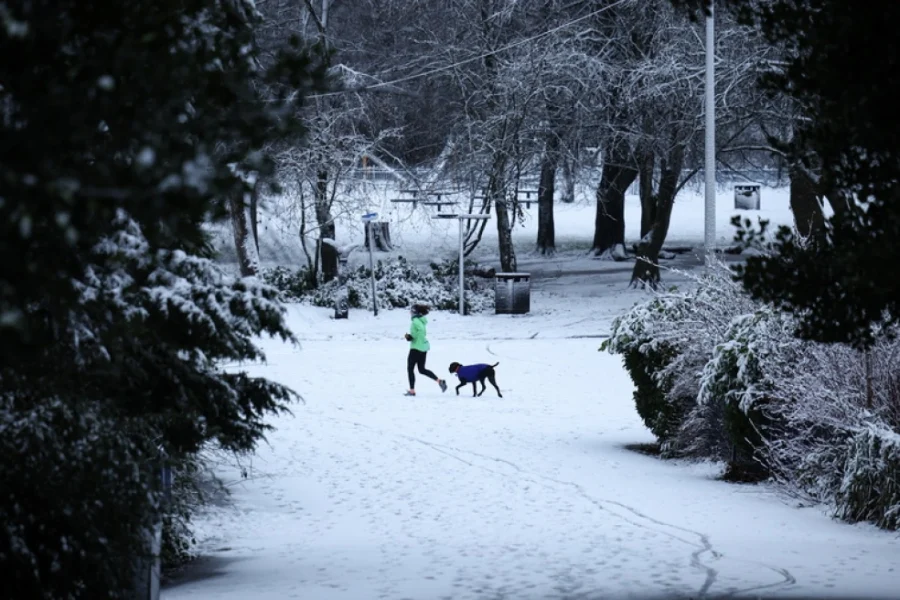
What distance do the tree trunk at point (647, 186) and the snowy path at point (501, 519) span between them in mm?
13285

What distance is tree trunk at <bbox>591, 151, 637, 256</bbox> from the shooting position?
1363 inches

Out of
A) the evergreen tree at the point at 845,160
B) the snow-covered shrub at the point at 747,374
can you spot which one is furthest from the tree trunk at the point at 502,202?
the evergreen tree at the point at 845,160

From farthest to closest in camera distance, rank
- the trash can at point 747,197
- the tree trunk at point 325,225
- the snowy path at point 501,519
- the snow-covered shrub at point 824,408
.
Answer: the trash can at point 747,197 → the tree trunk at point 325,225 → the snow-covered shrub at point 824,408 → the snowy path at point 501,519

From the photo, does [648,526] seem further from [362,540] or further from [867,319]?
[867,319]

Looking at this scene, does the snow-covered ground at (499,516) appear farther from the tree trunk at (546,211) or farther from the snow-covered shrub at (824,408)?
the tree trunk at (546,211)

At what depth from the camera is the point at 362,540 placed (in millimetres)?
10359

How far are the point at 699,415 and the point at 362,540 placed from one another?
5.03 m

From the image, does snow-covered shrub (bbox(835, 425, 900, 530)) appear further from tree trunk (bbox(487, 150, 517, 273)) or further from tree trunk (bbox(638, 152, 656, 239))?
tree trunk (bbox(487, 150, 517, 273))

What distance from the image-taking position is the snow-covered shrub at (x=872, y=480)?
1043cm

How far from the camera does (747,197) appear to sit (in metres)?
52.5

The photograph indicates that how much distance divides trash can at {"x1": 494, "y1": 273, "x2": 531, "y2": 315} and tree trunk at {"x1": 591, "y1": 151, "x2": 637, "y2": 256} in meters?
3.72

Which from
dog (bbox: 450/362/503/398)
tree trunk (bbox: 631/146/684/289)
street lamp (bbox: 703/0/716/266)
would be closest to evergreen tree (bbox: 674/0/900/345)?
dog (bbox: 450/362/503/398)

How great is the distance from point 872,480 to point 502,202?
23.7 m

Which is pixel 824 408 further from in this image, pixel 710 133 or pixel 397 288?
pixel 397 288
